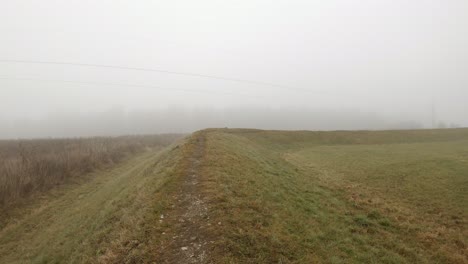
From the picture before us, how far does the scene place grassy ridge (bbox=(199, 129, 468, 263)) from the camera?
9992 mm

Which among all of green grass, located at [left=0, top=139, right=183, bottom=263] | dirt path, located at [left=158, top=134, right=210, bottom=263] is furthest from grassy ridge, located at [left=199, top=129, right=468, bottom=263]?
green grass, located at [left=0, top=139, right=183, bottom=263]

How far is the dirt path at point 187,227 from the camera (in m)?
8.88

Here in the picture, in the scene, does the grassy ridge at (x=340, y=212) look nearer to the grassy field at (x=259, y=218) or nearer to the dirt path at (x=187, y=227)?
the grassy field at (x=259, y=218)

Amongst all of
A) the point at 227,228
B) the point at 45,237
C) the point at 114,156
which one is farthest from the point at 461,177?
the point at 114,156

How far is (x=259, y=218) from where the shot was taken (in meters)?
11.5

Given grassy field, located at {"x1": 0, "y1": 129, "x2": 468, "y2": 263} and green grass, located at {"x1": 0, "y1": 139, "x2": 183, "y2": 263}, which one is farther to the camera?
green grass, located at {"x1": 0, "y1": 139, "x2": 183, "y2": 263}

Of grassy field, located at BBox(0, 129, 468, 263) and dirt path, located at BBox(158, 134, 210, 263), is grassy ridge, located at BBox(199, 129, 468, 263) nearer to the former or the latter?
grassy field, located at BBox(0, 129, 468, 263)

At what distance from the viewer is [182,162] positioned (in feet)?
64.3

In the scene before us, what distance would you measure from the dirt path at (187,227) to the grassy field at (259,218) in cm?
5

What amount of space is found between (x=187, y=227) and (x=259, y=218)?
2.91 metres

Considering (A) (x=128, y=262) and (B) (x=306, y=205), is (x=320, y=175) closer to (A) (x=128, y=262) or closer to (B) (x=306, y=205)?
(B) (x=306, y=205)

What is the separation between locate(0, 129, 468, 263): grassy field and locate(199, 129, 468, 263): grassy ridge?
0.06 metres

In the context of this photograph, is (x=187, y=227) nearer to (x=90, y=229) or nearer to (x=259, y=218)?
(x=259, y=218)

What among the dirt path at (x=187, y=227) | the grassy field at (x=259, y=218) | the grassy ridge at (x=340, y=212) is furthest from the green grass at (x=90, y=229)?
the grassy ridge at (x=340, y=212)
